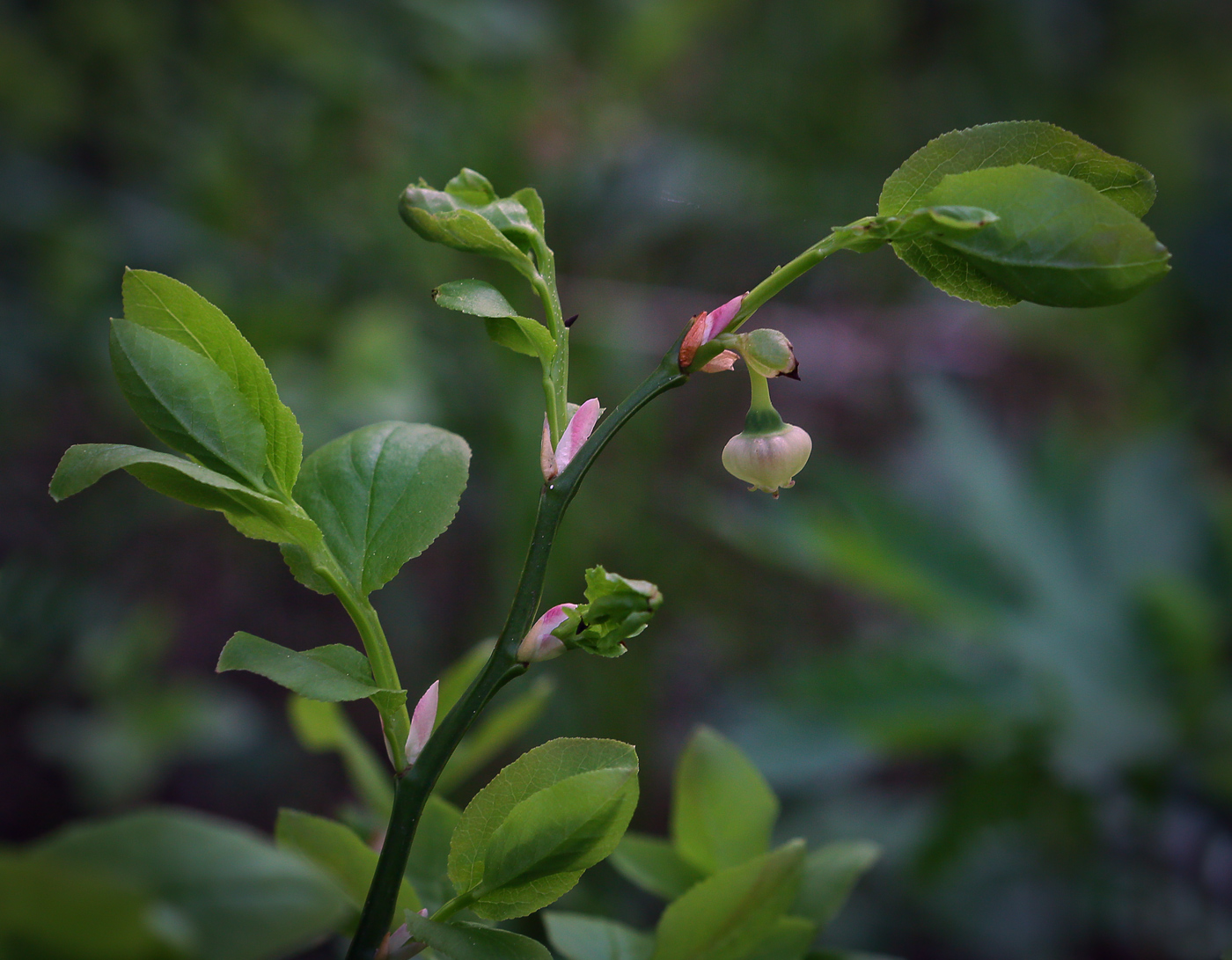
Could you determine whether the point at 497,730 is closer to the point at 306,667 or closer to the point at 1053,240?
the point at 306,667

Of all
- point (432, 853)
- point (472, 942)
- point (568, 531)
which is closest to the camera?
point (472, 942)

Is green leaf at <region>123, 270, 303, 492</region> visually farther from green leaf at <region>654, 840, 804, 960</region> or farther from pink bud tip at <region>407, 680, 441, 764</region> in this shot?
green leaf at <region>654, 840, 804, 960</region>

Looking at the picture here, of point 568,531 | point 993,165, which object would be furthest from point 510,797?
point 568,531

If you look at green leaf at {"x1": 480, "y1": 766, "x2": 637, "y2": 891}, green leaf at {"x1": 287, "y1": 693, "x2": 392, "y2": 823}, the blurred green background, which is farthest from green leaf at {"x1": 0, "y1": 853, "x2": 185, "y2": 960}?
the blurred green background

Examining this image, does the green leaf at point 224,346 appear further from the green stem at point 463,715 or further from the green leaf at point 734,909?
the green leaf at point 734,909

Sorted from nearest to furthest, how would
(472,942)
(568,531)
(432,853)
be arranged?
1. (472,942)
2. (432,853)
3. (568,531)
